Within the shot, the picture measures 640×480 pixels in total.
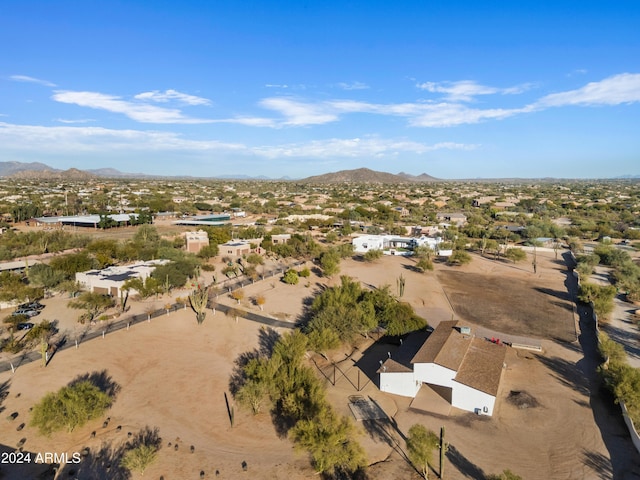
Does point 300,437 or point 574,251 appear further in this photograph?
point 574,251

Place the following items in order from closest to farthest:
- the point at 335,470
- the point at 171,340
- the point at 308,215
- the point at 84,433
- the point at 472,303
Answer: the point at 335,470, the point at 84,433, the point at 171,340, the point at 472,303, the point at 308,215

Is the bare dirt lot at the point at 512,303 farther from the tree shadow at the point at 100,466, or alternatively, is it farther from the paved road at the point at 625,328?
the tree shadow at the point at 100,466

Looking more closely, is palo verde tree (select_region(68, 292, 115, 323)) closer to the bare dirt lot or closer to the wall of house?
the wall of house

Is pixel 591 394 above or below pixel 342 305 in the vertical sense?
below

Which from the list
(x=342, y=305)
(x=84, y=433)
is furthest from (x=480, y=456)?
(x=84, y=433)

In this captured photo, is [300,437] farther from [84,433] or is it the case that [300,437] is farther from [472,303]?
[472,303]

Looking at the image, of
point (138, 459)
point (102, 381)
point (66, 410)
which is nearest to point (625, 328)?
point (138, 459)
